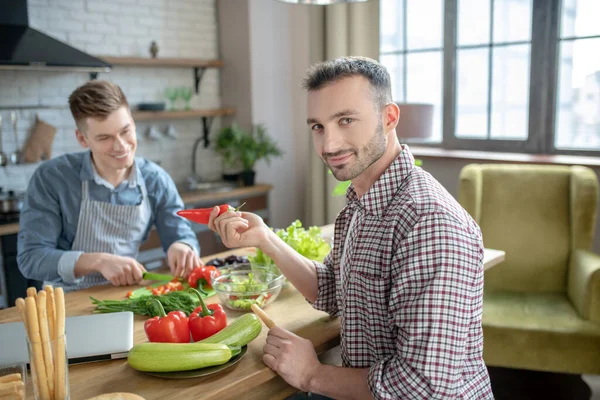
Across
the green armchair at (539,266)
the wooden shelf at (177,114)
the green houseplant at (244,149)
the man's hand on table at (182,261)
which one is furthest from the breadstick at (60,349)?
the green houseplant at (244,149)

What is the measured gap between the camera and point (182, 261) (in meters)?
2.18

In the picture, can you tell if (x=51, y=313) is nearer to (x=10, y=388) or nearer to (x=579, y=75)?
(x=10, y=388)

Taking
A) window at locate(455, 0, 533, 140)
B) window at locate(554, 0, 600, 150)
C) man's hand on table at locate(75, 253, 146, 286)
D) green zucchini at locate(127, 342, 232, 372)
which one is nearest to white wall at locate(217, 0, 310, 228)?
window at locate(455, 0, 533, 140)

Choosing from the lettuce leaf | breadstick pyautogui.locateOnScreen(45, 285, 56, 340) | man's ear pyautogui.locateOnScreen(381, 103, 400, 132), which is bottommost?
the lettuce leaf

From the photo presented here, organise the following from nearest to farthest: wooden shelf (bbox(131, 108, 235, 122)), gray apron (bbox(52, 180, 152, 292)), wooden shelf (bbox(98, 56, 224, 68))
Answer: gray apron (bbox(52, 180, 152, 292)), wooden shelf (bbox(98, 56, 224, 68)), wooden shelf (bbox(131, 108, 235, 122))

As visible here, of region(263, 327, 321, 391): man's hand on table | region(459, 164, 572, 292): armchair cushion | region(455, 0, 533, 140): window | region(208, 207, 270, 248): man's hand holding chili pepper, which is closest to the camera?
region(263, 327, 321, 391): man's hand on table

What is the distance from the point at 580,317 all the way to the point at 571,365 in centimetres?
24

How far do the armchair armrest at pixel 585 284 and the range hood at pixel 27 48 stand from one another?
9.98 feet

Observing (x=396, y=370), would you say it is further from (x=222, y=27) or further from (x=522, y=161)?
(x=222, y=27)

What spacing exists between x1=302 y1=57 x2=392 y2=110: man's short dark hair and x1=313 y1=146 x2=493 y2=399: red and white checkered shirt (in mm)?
164

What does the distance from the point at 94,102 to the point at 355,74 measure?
1.19m

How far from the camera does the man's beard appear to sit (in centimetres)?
153

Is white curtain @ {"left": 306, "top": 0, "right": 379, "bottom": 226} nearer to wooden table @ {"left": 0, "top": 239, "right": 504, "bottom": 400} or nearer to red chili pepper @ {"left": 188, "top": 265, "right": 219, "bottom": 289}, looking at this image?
red chili pepper @ {"left": 188, "top": 265, "right": 219, "bottom": 289}

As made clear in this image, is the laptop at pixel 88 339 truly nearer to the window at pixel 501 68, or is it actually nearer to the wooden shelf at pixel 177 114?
the wooden shelf at pixel 177 114
